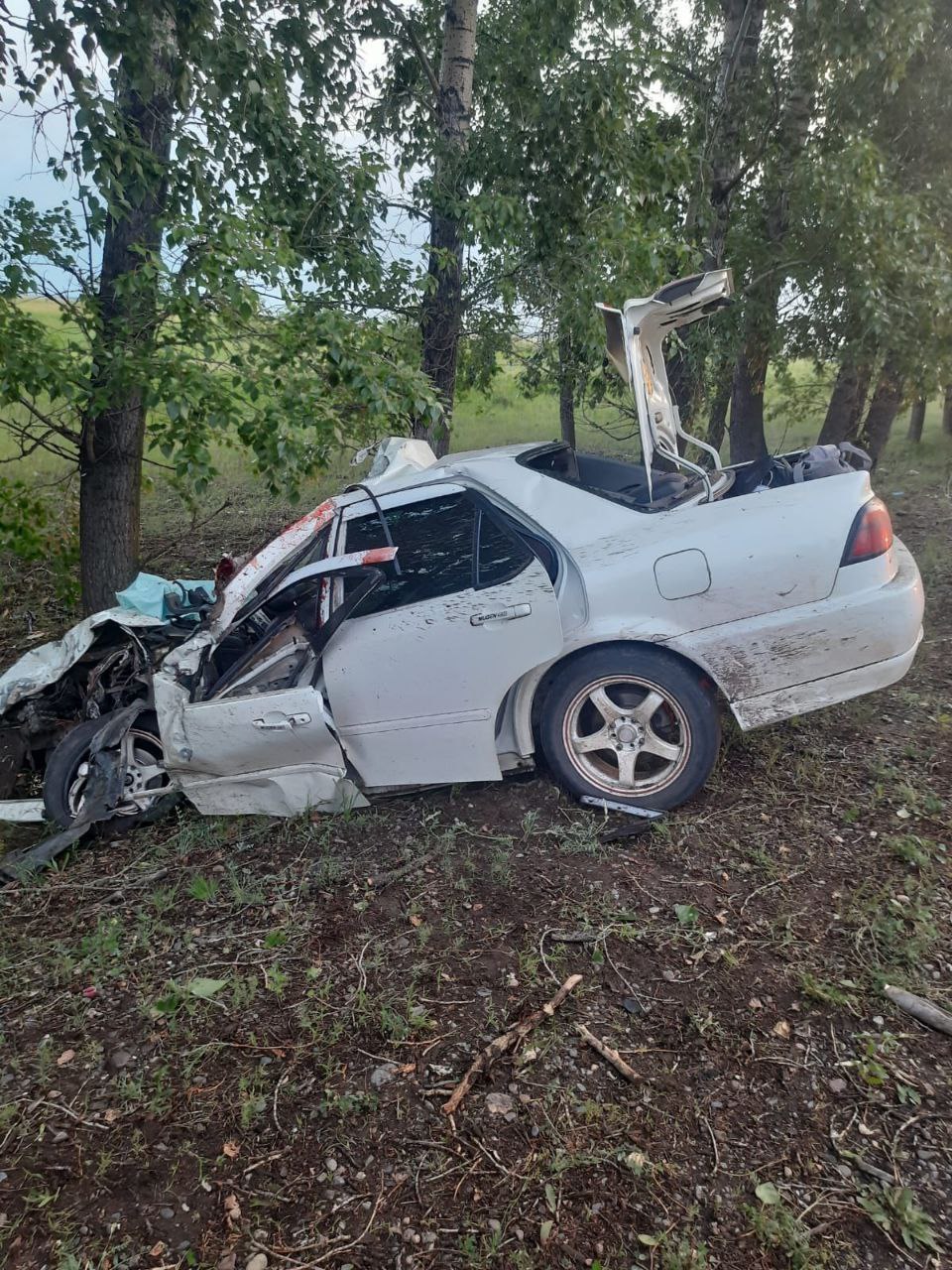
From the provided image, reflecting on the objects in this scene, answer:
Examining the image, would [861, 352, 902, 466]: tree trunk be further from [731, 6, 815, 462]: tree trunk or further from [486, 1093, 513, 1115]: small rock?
[486, 1093, 513, 1115]: small rock

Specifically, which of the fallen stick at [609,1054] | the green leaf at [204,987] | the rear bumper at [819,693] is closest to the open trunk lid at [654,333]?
the rear bumper at [819,693]

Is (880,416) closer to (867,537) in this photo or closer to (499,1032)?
(867,537)

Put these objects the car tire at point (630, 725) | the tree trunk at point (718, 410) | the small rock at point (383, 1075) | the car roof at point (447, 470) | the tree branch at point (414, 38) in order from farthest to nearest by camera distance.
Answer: the tree trunk at point (718, 410) → the tree branch at point (414, 38) → the car roof at point (447, 470) → the car tire at point (630, 725) → the small rock at point (383, 1075)

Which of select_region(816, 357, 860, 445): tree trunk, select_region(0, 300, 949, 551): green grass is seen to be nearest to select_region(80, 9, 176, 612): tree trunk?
select_region(0, 300, 949, 551): green grass

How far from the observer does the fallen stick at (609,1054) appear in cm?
274

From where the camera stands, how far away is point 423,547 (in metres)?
4.22

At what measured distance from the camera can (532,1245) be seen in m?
2.26

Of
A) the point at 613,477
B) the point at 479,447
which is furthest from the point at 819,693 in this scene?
the point at 479,447

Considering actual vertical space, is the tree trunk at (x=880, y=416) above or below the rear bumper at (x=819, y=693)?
above

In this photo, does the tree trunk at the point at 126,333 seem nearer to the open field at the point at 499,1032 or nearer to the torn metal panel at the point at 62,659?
the torn metal panel at the point at 62,659

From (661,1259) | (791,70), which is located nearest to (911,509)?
(791,70)

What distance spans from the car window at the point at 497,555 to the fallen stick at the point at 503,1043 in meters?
1.73

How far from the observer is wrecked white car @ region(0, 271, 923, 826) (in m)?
3.88

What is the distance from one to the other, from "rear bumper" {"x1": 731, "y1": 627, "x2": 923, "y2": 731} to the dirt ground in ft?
1.67
